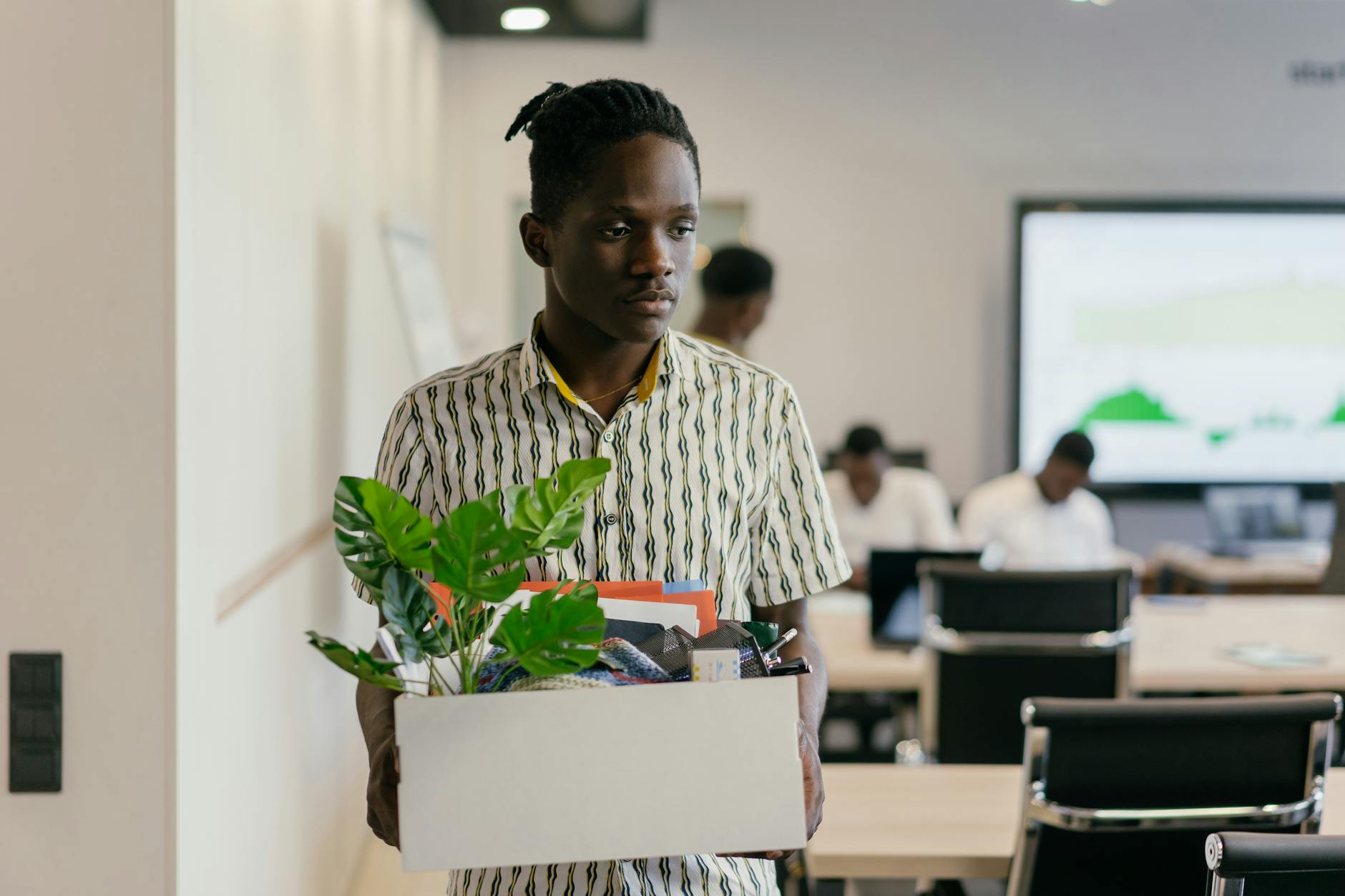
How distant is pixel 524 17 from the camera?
5.38m

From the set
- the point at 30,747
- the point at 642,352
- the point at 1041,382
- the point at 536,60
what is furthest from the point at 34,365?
the point at 1041,382

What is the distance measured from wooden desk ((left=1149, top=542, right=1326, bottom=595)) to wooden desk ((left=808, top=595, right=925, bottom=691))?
8.79 ft

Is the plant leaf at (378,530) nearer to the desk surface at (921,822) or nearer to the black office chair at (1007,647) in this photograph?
the desk surface at (921,822)

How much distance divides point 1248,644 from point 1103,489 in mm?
2908

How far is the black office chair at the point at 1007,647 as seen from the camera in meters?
2.83

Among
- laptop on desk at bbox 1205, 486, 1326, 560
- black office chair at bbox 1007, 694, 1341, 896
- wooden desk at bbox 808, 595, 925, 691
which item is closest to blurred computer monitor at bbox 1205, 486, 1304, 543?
laptop on desk at bbox 1205, 486, 1326, 560

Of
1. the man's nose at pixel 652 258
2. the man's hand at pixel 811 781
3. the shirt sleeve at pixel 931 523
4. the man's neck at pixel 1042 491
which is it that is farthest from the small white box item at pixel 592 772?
the shirt sleeve at pixel 931 523

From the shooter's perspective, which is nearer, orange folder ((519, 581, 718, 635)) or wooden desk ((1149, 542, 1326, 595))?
orange folder ((519, 581, 718, 635))

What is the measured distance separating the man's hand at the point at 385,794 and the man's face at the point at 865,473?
3974 mm

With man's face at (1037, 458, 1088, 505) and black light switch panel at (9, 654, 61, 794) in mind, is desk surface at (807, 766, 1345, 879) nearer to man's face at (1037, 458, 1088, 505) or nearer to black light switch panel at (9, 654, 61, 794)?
black light switch panel at (9, 654, 61, 794)

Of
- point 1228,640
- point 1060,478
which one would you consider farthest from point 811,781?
point 1060,478

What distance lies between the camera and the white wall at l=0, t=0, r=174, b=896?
139 centimetres

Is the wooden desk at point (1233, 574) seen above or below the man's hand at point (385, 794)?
below

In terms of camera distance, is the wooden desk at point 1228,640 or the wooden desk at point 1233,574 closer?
the wooden desk at point 1228,640
